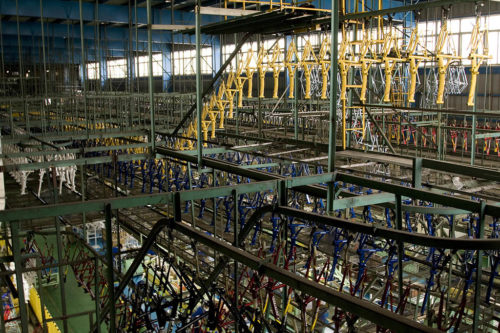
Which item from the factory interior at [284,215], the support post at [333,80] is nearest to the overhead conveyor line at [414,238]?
the factory interior at [284,215]

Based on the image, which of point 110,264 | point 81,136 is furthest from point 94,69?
point 110,264

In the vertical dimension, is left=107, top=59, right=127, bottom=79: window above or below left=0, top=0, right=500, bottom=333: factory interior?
above

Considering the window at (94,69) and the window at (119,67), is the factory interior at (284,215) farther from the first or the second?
the window at (119,67)

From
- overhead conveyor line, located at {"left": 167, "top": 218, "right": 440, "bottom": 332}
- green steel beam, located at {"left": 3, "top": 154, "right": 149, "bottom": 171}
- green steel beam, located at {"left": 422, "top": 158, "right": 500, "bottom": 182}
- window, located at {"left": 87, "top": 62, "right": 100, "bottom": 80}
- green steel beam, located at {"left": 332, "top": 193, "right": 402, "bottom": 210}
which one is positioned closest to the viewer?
overhead conveyor line, located at {"left": 167, "top": 218, "right": 440, "bottom": 332}

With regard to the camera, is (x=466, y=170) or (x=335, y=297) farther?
(x=466, y=170)

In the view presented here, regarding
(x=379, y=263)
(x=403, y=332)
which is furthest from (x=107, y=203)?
(x=379, y=263)

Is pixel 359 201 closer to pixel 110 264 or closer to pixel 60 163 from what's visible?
pixel 110 264

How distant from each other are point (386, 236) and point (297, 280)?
35.5 inches

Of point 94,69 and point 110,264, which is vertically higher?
point 94,69

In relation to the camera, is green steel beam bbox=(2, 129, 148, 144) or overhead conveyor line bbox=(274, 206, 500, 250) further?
green steel beam bbox=(2, 129, 148, 144)

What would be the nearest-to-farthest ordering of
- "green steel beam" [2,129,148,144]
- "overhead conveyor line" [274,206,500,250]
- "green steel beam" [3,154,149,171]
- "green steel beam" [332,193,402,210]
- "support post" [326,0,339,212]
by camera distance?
1. "overhead conveyor line" [274,206,500,250]
2. "support post" [326,0,339,212]
3. "green steel beam" [332,193,402,210]
4. "green steel beam" [3,154,149,171]
5. "green steel beam" [2,129,148,144]

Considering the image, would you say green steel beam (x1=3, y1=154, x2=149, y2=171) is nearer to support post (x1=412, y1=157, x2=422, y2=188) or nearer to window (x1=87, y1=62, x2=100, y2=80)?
support post (x1=412, y1=157, x2=422, y2=188)

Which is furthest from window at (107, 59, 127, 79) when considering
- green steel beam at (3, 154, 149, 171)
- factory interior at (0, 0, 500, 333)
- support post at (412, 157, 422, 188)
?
support post at (412, 157, 422, 188)

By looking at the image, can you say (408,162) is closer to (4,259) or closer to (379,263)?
(379,263)
